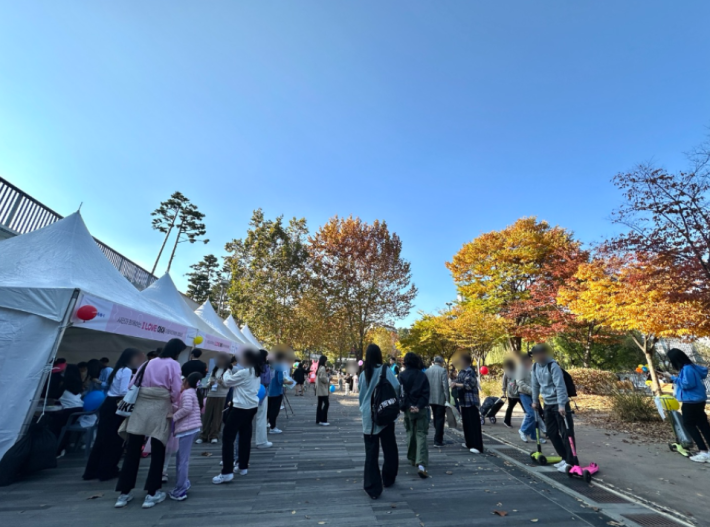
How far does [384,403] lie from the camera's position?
3932 millimetres

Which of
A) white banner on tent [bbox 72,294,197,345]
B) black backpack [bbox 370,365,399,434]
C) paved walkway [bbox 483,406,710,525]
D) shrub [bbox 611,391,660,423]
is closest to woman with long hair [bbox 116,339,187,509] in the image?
white banner on tent [bbox 72,294,197,345]

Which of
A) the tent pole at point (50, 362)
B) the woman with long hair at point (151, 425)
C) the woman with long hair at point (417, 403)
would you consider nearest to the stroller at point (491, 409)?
the woman with long hair at point (417, 403)

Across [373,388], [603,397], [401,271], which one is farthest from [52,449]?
[401,271]

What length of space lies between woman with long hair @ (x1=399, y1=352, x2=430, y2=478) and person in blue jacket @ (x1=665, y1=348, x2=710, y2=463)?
14.4 feet

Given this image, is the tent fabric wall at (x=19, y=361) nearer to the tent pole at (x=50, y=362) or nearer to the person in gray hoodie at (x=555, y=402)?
the tent pole at (x=50, y=362)

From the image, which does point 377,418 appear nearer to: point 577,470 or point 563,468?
point 577,470

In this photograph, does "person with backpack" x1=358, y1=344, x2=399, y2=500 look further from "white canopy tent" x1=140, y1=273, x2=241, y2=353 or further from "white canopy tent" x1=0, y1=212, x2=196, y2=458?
"white canopy tent" x1=140, y1=273, x2=241, y2=353

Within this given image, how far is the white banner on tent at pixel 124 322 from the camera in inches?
180

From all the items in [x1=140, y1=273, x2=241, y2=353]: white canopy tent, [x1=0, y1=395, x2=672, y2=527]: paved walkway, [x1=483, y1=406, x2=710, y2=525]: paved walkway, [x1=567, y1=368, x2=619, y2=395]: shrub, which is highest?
[x1=140, y1=273, x2=241, y2=353]: white canopy tent

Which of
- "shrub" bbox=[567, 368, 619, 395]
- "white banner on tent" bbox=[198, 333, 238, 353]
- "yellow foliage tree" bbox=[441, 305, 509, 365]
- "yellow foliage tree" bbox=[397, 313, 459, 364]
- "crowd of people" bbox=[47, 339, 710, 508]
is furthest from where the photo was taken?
"yellow foliage tree" bbox=[397, 313, 459, 364]

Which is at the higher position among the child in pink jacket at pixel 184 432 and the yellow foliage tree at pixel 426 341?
the yellow foliage tree at pixel 426 341

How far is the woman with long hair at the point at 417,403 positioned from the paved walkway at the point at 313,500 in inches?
Result: 11.3

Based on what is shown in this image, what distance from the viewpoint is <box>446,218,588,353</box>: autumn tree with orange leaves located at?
16281mm

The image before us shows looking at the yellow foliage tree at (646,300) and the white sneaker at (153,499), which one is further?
the yellow foliage tree at (646,300)
